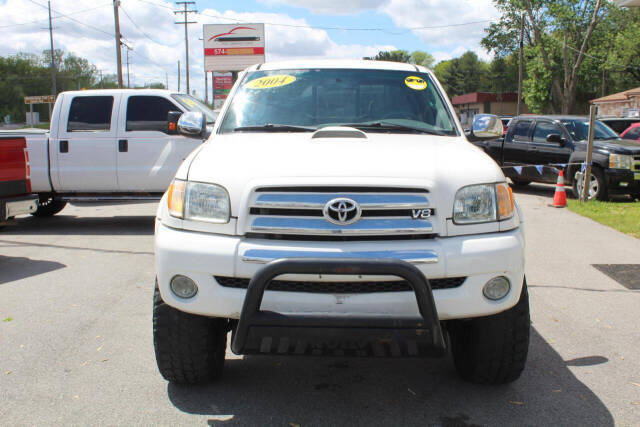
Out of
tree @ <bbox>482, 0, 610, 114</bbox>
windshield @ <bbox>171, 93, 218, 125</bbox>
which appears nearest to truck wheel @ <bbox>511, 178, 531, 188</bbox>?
windshield @ <bbox>171, 93, 218, 125</bbox>

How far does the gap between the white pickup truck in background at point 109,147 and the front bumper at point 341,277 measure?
713 centimetres

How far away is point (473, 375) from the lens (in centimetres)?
365

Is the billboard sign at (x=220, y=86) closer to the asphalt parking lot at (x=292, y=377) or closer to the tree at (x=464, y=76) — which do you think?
the asphalt parking lot at (x=292, y=377)

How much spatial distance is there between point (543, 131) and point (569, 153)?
102 centimetres

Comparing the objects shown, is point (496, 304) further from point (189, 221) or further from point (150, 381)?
point (150, 381)

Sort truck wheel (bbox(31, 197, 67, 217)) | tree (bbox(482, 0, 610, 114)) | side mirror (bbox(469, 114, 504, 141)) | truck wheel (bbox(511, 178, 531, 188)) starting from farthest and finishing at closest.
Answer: tree (bbox(482, 0, 610, 114)) → truck wheel (bbox(511, 178, 531, 188)) → truck wheel (bbox(31, 197, 67, 217)) → side mirror (bbox(469, 114, 504, 141))

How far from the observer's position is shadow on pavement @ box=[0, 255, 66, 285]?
22.3 ft

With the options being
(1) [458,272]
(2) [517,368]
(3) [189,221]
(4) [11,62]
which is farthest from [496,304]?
(4) [11,62]

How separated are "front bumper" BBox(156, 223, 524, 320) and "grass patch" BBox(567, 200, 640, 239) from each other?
6.96m

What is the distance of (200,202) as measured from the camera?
3289 millimetres

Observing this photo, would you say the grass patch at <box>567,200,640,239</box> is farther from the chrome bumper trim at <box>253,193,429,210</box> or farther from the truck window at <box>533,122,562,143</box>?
the chrome bumper trim at <box>253,193,429,210</box>

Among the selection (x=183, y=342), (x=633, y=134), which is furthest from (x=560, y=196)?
(x=183, y=342)

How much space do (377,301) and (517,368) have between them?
107cm

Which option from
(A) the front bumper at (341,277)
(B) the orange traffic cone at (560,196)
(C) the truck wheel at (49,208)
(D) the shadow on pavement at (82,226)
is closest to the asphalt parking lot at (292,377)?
(A) the front bumper at (341,277)
